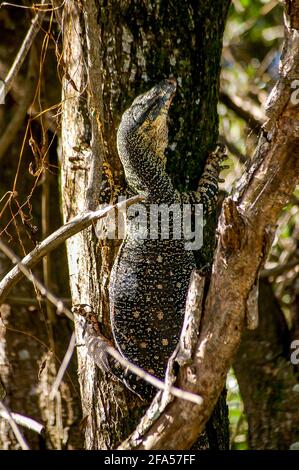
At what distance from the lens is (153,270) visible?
3850 mm

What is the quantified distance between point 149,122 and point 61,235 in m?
1.02

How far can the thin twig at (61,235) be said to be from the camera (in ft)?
9.28

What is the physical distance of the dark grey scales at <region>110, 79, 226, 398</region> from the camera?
377 centimetres

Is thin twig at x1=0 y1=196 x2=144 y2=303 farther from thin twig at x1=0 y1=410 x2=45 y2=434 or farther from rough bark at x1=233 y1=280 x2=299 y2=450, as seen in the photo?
rough bark at x1=233 y1=280 x2=299 y2=450

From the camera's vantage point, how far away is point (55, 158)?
5.64 metres

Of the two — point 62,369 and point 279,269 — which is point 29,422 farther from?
point 279,269

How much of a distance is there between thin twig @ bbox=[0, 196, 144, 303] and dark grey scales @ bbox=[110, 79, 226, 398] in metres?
0.83

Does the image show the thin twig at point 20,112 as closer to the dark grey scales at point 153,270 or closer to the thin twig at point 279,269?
the dark grey scales at point 153,270

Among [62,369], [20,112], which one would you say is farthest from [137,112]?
[20,112]

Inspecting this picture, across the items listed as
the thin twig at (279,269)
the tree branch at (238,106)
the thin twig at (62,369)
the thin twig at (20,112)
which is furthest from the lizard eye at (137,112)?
the tree branch at (238,106)

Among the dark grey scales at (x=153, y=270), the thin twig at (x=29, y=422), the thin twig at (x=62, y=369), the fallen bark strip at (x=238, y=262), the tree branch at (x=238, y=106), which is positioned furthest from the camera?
the tree branch at (x=238, y=106)

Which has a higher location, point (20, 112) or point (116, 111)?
point (20, 112)

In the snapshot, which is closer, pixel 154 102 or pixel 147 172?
pixel 154 102
